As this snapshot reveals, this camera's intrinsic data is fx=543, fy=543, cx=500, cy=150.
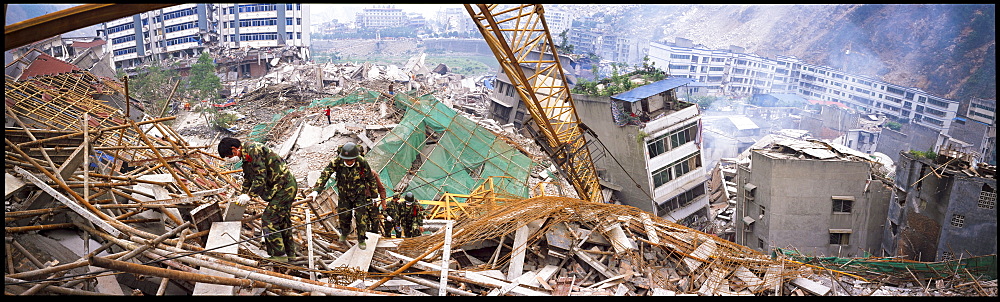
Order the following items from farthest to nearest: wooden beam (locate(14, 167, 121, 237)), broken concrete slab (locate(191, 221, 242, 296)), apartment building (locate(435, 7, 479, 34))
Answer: apartment building (locate(435, 7, 479, 34))
wooden beam (locate(14, 167, 121, 237))
broken concrete slab (locate(191, 221, 242, 296))

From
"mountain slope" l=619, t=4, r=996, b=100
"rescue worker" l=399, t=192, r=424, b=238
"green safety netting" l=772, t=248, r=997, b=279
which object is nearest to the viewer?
"rescue worker" l=399, t=192, r=424, b=238

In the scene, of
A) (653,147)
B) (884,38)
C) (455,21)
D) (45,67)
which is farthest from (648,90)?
(455,21)

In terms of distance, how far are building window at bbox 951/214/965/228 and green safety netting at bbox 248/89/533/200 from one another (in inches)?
475

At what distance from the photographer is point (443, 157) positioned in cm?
1538

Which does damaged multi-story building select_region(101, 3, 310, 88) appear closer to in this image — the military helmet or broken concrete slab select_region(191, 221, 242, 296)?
the military helmet

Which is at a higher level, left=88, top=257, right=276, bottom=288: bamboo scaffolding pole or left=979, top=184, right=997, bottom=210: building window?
left=88, top=257, right=276, bottom=288: bamboo scaffolding pole

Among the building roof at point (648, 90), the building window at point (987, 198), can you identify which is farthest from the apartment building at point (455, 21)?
the building window at point (987, 198)

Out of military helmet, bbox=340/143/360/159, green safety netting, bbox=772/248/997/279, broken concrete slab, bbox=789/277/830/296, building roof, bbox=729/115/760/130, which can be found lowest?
building roof, bbox=729/115/760/130

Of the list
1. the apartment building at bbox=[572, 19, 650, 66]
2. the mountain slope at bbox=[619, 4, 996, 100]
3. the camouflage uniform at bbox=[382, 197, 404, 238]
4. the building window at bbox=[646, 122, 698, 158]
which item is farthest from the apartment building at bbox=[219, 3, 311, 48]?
the mountain slope at bbox=[619, 4, 996, 100]

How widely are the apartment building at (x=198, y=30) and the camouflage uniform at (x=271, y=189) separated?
5361 cm

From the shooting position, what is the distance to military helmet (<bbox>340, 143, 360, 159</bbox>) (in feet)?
22.3

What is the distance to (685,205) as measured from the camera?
21.9 metres

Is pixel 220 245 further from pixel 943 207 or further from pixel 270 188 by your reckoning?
pixel 943 207

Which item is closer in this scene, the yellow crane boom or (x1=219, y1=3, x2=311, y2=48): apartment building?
the yellow crane boom
